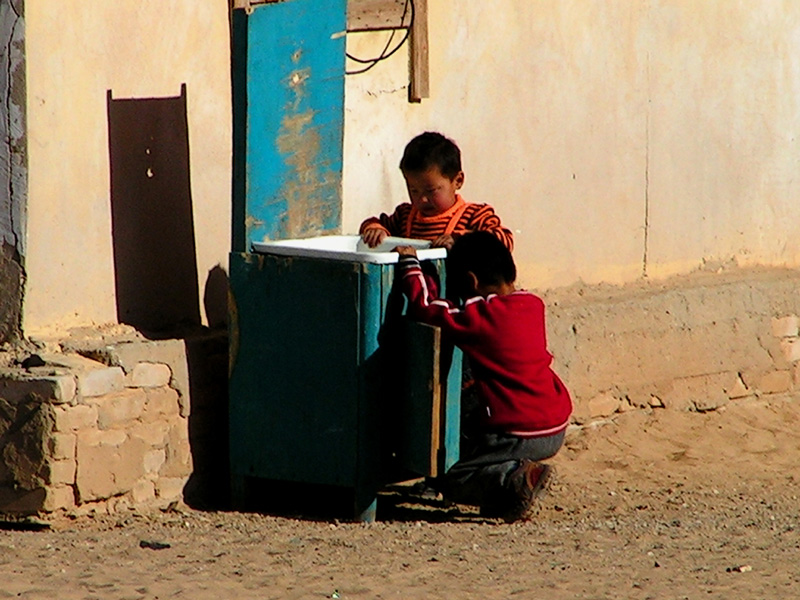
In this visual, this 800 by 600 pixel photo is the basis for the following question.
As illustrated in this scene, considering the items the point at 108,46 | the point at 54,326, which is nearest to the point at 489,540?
the point at 54,326

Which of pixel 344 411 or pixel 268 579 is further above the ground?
pixel 344 411

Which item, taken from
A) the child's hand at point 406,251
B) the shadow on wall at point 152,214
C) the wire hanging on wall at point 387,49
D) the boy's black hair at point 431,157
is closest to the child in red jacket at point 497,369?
the child's hand at point 406,251

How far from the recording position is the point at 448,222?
5.65 m

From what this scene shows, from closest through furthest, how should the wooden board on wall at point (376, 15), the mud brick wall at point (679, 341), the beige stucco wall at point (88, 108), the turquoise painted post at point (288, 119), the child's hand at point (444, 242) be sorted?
the beige stucco wall at point (88, 108)
the turquoise painted post at point (288, 119)
the child's hand at point (444, 242)
the wooden board on wall at point (376, 15)
the mud brick wall at point (679, 341)

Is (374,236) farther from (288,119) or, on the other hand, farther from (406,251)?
(288,119)

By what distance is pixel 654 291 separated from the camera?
24.3 ft

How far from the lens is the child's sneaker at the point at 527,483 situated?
5414 millimetres

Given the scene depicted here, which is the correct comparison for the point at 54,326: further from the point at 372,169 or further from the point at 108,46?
the point at 372,169

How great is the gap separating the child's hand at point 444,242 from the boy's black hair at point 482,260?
65mm

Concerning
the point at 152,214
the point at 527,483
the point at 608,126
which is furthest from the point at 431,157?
the point at 608,126

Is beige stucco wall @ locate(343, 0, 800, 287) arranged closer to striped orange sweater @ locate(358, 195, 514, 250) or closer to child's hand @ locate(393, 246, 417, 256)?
striped orange sweater @ locate(358, 195, 514, 250)

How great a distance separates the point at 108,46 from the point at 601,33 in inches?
104

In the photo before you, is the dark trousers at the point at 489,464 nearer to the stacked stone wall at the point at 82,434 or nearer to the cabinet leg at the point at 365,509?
the cabinet leg at the point at 365,509

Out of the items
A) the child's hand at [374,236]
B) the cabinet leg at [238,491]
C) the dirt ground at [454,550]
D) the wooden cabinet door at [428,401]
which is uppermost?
the child's hand at [374,236]
